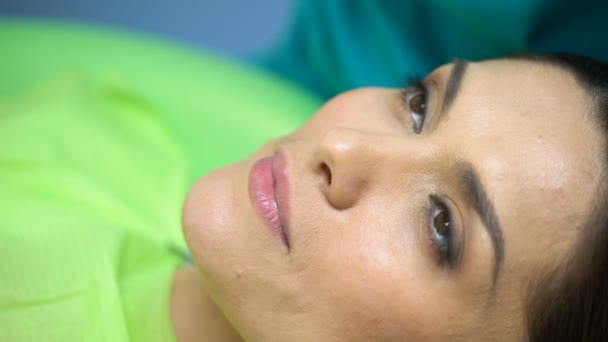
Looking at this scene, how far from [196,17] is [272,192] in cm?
124

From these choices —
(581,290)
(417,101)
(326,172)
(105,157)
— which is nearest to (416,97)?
(417,101)

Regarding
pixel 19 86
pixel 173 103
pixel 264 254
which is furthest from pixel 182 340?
pixel 19 86

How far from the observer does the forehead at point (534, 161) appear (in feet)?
1.94

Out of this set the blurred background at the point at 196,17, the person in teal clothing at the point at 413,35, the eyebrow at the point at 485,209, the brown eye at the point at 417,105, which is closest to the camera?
the eyebrow at the point at 485,209

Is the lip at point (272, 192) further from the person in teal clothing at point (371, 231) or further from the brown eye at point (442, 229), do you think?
the brown eye at point (442, 229)

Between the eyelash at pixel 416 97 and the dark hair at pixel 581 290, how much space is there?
0.57ft

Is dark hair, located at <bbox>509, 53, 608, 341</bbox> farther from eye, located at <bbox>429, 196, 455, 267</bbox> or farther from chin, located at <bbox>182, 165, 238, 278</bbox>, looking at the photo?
chin, located at <bbox>182, 165, 238, 278</bbox>

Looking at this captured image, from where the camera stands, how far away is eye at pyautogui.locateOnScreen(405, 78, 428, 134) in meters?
0.71

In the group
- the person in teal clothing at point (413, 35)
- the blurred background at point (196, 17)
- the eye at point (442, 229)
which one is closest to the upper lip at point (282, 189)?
the eye at point (442, 229)

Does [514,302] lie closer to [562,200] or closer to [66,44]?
[562,200]

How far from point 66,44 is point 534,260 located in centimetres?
87

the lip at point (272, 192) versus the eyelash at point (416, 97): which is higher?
the eyelash at point (416, 97)

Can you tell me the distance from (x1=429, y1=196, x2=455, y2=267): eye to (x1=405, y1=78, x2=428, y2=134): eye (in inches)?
4.0

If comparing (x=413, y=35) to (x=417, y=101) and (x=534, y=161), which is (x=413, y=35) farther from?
(x=534, y=161)
